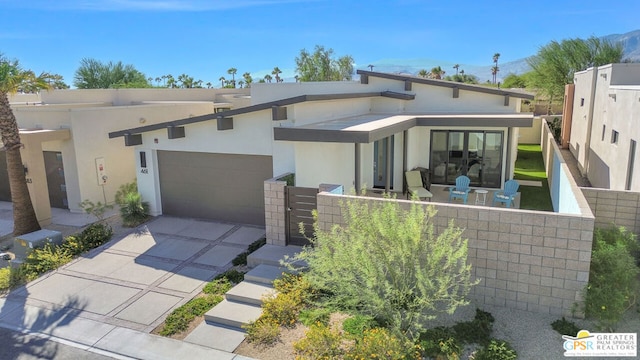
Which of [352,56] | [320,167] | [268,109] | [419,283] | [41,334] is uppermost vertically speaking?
[352,56]

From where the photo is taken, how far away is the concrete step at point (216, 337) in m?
7.79

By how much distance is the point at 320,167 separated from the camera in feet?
41.5

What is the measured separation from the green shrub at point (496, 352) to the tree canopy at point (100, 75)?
177 ft

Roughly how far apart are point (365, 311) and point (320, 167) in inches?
221

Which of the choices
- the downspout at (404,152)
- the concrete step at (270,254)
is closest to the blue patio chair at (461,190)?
the downspout at (404,152)

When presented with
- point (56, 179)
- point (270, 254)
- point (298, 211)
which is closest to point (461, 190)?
point (298, 211)

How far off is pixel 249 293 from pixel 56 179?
11935 mm

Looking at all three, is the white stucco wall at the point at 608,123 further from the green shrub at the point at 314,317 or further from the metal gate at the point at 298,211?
Result: the green shrub at the point at 314,317

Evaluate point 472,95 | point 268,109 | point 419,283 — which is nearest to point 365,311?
point 419,283

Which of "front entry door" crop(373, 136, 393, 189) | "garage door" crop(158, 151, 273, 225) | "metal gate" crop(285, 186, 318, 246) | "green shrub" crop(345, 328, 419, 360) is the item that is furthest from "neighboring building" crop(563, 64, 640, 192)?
"garage door" crop(158, 151, 273, 225)

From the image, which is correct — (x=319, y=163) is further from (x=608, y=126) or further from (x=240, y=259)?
(x=608, y=126)

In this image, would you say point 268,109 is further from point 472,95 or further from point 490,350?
point 472,95

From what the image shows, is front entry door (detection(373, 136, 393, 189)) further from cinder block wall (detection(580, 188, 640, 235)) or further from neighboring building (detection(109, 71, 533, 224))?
cinder block wall (detection(580, 188, 640, 235))

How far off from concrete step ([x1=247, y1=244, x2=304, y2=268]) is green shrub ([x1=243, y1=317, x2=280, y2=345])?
90.0 inches
